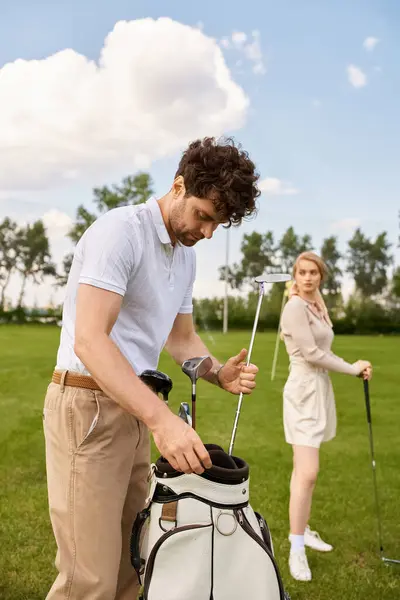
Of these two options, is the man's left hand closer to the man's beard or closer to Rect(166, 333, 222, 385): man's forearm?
Rect(166, 333, 222, 385): man's forearm

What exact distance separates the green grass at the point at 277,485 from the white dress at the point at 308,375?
0.97 meters

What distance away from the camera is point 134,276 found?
239 centimetres

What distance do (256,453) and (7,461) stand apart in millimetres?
2955

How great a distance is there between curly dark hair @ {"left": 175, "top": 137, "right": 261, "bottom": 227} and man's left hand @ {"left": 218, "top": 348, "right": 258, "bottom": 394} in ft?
2.05

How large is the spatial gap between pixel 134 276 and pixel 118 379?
1.40ft

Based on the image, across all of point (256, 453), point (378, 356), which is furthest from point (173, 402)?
point (378, 356)

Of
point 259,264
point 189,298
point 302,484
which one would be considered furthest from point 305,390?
point 259,264

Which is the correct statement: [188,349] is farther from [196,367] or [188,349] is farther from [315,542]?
[315,542]

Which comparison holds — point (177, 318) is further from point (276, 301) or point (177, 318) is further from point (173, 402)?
point (276, 301)

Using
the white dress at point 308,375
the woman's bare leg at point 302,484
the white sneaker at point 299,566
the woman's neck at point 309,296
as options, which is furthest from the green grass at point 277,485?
the woman's neck at point 309,296

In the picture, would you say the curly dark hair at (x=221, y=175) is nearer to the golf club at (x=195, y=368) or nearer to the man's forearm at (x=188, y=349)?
the golf club at (x=195, y=368)

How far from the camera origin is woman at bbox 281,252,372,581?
4645 mm

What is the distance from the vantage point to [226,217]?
2418mm

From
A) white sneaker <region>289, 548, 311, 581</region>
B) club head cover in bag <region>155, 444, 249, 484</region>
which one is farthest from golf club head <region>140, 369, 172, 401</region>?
white sneaker <region>289, 548, 311, 581</region>
